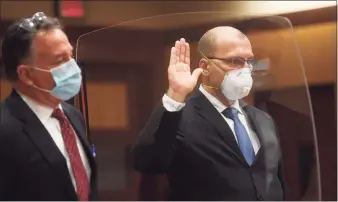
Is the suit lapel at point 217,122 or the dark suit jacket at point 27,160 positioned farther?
the suit lapel at point 217,122

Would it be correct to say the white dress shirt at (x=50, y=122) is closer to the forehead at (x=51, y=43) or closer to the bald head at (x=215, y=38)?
the forehead at (x=51, y=43)

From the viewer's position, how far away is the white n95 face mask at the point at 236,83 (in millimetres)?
1450

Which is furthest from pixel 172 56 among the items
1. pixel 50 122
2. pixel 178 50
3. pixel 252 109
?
pixel 50 122

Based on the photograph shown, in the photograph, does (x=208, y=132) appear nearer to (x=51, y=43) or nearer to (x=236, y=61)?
(x=236, y=61)

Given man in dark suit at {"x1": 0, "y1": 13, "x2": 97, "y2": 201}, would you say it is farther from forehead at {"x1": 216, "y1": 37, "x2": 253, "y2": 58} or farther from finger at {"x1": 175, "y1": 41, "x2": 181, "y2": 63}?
forehead at {"x1": 216, "y1": 37, "x2": 253, "y2": 58}

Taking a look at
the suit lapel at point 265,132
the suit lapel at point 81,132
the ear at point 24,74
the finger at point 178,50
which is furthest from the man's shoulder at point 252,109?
the ear at point 24,74

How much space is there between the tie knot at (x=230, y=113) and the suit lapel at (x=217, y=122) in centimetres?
2

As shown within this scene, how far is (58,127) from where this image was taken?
1.39 m

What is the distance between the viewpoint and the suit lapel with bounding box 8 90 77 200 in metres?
1.35

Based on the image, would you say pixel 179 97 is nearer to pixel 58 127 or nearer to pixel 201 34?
pixel 201 34

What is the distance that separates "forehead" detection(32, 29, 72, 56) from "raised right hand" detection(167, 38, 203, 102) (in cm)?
28

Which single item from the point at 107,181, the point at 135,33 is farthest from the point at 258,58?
the point at 107,181

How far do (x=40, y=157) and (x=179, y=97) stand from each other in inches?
15.1

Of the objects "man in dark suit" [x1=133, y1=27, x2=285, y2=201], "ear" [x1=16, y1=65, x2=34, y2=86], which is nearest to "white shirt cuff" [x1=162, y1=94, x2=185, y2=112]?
"man in dark suit" [x1=133, y1=27, x2=285, y2=201]
